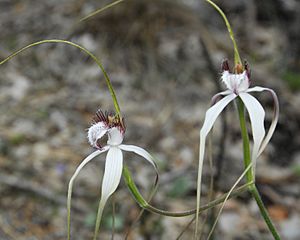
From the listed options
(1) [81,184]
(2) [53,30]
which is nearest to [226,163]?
(1) [81,184]

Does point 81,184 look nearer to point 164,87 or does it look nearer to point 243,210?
point 243,210

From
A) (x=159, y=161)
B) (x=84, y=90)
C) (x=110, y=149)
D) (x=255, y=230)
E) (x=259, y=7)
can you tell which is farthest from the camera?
(x=259, y=7)

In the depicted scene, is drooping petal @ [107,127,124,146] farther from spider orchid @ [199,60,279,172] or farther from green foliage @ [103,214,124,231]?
green foliage @ [103,214,124,231]

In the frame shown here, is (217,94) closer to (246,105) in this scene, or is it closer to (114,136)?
(246,105)

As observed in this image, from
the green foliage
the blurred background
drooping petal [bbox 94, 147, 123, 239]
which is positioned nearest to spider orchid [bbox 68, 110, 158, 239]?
drooping petal [bbox 94, 147, 123, 239]

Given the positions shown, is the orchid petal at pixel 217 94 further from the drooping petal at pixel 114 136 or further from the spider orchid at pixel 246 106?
the drooping petal at pixel 114 136

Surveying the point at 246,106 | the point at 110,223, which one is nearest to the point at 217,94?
the point at 246,106

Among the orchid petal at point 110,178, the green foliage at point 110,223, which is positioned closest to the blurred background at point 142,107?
the green foliage at point 110,223
